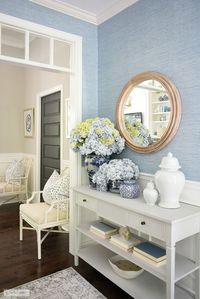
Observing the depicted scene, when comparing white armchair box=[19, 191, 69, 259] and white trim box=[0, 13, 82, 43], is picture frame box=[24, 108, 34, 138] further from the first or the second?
white trim box=[0, 13, 82, 43]

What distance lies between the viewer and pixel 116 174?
7.08ft

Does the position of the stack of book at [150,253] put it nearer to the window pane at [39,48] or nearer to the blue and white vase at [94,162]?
the blue and white vase at [94,162]

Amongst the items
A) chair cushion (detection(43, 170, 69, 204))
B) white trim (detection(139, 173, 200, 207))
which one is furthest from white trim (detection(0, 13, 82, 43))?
white trim (detection(139, 173, 200, 207))

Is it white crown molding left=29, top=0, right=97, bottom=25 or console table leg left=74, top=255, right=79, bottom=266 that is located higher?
white crown molding left=29, top=0, right=97, bottom=25

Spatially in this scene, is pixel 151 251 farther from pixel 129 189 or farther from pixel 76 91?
pixel 76 91

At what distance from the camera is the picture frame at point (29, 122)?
15.4ft

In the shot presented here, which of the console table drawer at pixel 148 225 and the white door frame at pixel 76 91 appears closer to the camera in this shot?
the console table drawer at pixel 148 225

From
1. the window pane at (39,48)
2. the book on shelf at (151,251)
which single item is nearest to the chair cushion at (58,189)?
the book on shelf at (151,251)

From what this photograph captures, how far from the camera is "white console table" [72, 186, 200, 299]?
157cm

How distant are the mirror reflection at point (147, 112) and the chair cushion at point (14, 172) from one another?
9.60ft

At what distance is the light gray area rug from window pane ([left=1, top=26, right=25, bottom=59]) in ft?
7.11

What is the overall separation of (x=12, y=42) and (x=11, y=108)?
281 centimetres

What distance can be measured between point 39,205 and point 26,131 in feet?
7.25

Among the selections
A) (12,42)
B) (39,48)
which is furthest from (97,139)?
(12,42)
